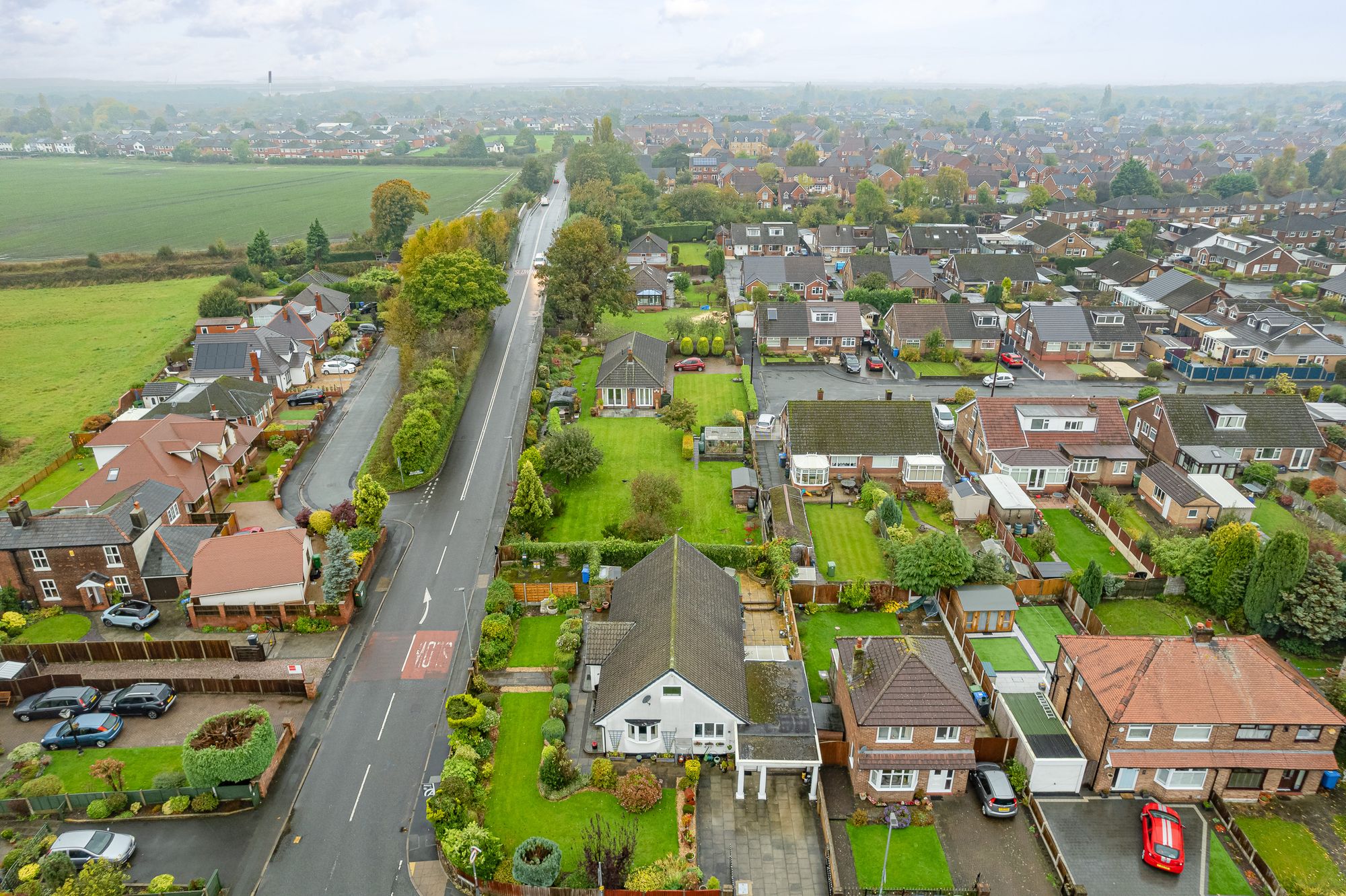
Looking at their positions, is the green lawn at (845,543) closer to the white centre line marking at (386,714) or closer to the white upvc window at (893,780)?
the white upvc window at (893,780)

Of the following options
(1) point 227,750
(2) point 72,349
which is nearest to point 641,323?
(2) point 72,349

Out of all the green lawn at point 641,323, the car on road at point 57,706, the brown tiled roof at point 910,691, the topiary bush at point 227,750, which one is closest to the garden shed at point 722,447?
the green lawn at point 641,323

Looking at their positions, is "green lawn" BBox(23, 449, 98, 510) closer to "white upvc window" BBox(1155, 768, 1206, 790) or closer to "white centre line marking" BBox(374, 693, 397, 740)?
"white centre line marking" BBox(374, 693, 397, 740)

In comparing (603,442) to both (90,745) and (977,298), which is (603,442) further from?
(977,298)

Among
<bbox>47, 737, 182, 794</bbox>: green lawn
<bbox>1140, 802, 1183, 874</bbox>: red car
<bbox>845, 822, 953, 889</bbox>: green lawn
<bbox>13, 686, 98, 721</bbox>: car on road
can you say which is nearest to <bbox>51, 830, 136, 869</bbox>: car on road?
<bbox>47, 737, 182, 794</bbox>: green lawn

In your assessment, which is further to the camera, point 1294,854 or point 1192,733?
point 1192,733

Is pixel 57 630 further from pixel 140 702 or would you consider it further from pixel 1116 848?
pixel 1116 848

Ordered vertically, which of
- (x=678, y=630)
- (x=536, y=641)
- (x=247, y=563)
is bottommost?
(x=536, y=641)
